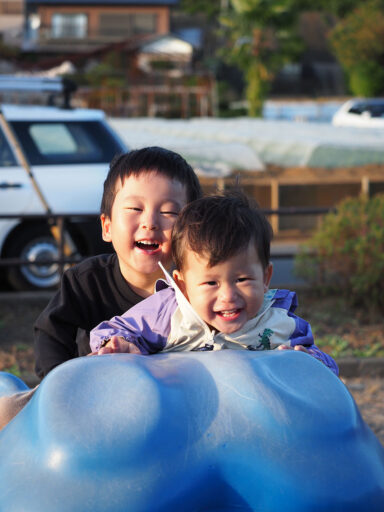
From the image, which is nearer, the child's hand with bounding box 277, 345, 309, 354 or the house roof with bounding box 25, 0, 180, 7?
the child's hand with bounding box 277, 345, 309, 354

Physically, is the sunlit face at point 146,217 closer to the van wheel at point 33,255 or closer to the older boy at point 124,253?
the older boy at point 124,253

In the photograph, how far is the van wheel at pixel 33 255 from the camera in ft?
24.2

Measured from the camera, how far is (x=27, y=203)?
→ 7457 millimetres

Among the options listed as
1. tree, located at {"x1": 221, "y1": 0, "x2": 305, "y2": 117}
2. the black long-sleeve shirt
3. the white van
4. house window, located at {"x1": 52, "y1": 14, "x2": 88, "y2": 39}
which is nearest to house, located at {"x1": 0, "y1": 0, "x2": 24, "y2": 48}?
house window, located at {"x1": 52, "y1": 14, "x2": 88, "y2": 39}

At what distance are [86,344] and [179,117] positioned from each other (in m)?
32.0

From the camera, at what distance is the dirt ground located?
4826mm

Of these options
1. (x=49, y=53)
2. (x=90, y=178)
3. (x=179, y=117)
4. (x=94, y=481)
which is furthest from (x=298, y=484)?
(x=49, y=53)

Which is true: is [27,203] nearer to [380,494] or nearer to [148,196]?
[148,196]

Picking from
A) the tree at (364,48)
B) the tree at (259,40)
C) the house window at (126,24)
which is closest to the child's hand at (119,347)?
the tree at (259,40)

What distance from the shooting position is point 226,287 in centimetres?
202

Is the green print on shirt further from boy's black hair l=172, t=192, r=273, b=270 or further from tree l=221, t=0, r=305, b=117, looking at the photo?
tree l=221, t=0, r=305, b=117

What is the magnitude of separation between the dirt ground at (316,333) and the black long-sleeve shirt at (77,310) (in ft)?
6.81

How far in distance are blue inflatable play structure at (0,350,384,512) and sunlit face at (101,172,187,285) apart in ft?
2.22

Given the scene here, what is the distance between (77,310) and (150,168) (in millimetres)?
479
